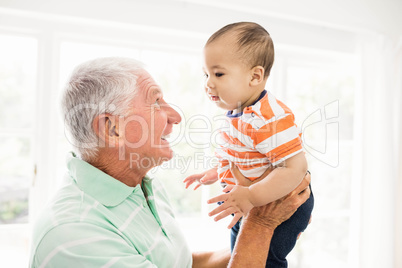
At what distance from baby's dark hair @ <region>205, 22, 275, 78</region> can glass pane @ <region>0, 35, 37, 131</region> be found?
1.40 meters

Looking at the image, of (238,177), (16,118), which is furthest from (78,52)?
(238,177)

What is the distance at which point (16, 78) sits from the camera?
2029 millimetres

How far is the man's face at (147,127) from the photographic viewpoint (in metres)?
1.13

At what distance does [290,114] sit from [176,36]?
53.0 inches

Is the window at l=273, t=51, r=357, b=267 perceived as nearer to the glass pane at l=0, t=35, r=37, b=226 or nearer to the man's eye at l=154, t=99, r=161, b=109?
the man's eye at l=154, t=99, r=161, b=109

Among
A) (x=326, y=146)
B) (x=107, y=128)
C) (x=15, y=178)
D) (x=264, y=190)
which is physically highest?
(x=107, y=128)

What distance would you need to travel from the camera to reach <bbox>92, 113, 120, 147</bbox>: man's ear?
1084mm

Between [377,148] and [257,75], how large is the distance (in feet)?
6.10

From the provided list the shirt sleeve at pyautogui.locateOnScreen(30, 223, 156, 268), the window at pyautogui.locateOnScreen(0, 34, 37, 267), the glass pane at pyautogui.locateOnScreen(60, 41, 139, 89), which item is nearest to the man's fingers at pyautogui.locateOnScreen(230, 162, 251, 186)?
the shirt sleeve at pyautogui.locateOnScreen(30, 223, 156, 268)

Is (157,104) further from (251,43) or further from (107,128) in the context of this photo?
(251,43)

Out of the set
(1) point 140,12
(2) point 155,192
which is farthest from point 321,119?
(2) point 155,192

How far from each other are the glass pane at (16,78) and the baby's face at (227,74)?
1309 millimetres

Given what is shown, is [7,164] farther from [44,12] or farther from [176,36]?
[176,36]

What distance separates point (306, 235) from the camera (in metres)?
2.85
